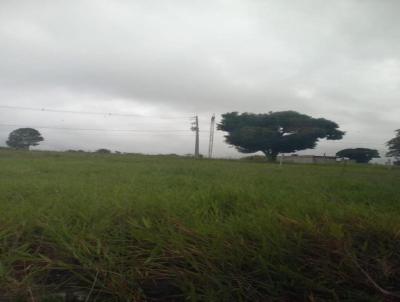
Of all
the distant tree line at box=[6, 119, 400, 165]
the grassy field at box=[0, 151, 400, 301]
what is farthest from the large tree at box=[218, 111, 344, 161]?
the grassy field at box=[0, 151, 400, 301]

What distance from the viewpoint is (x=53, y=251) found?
2.05 meters

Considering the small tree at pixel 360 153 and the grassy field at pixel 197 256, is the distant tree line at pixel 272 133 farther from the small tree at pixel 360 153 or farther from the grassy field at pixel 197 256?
the grassy field at pixel 197 256

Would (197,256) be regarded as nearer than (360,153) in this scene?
Yes

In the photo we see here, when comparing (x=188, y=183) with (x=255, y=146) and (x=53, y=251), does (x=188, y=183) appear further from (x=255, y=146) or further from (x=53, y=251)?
(x=255, y=146)

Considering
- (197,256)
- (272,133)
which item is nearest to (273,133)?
(272,133)

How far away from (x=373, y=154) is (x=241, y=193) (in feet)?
97.7

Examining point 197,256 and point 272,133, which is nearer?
point 197,256

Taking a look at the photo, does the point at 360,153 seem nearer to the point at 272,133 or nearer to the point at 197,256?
the point at 272,133

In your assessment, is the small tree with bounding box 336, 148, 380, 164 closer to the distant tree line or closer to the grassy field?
the distant tree line

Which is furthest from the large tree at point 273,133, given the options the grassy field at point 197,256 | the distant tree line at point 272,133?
the grassy field at point 197,256

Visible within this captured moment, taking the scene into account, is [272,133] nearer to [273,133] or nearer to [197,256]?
[273,133]

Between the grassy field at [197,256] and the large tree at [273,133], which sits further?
the large tree at [273,133]

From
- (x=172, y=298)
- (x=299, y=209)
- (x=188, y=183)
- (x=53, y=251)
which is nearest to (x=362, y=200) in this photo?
(x=299, y=209)

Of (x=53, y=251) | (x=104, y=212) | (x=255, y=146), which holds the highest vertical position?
(x=255, y=146)
